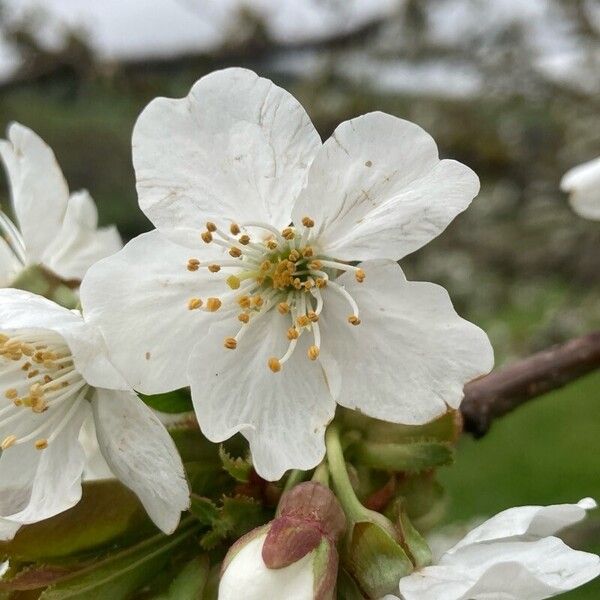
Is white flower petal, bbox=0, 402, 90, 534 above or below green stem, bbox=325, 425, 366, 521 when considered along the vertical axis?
below

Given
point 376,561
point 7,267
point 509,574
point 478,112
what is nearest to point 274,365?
point 376,561

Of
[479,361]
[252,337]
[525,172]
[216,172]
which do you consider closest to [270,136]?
[216,172]

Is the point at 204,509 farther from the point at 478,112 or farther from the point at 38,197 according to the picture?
the point at 478,112

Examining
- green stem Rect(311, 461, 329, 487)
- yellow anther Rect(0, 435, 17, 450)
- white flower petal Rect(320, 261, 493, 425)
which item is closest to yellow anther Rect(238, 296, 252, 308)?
white flower petal Rect(320, 261, 493, 425)

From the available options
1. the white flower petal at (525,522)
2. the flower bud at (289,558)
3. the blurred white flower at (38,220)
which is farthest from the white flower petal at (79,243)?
the white flower petal at (525,522)

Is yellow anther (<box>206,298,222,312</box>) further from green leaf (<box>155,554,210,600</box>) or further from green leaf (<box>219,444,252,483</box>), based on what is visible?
green leaf (<box>155,554,210,600</box>)

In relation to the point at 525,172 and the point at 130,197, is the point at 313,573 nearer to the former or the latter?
the point at 525,172
